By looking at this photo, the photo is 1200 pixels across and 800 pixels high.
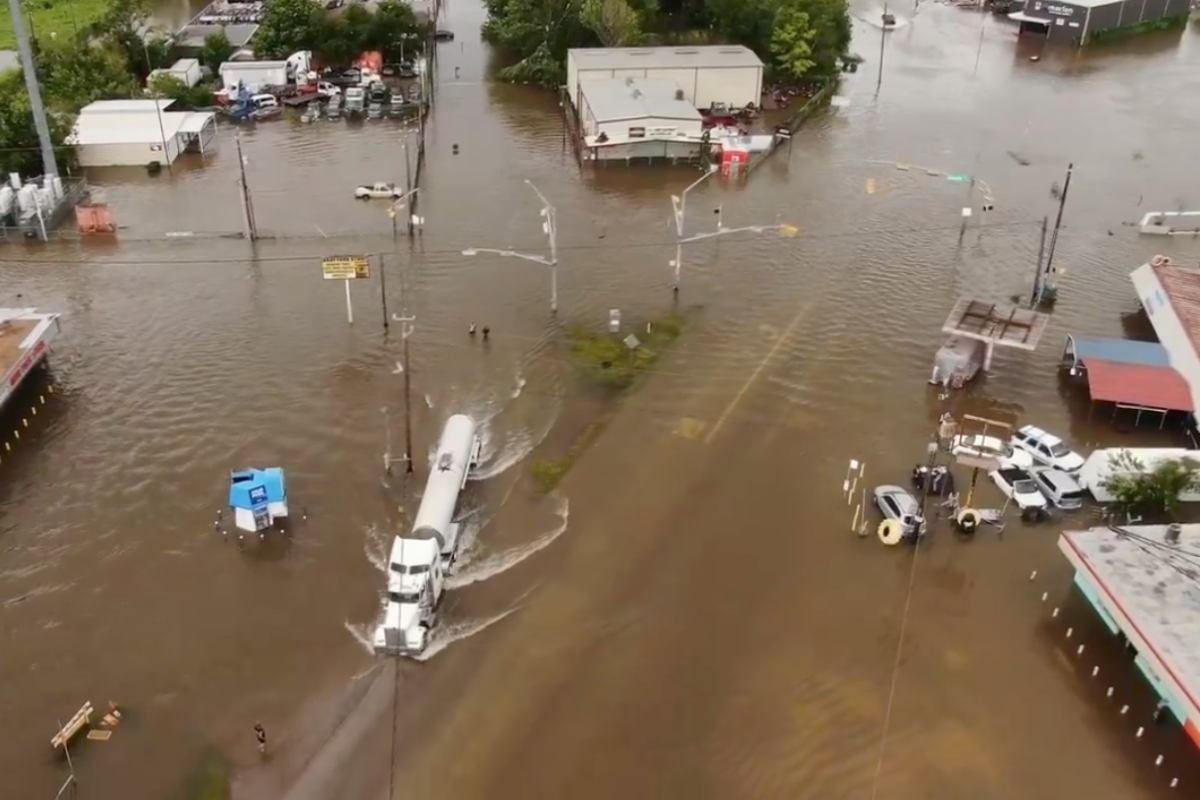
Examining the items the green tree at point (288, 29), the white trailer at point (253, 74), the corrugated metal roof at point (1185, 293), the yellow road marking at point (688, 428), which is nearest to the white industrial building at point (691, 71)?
the white trailer at point (253, 74)

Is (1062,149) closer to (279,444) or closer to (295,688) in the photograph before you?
(279,444)

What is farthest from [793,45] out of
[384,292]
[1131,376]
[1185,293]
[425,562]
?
[425,562]

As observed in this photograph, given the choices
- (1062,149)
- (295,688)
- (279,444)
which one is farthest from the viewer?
(1062,149)

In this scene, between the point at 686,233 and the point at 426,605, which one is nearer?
A: the point at 426,605

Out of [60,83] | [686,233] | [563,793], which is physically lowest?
[563,793]

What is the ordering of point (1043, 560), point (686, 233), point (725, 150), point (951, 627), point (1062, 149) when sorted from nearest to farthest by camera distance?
point (951, 627)
point (1043, 560)
point (686, 233)
point (725, 150)
point (1062, 149)

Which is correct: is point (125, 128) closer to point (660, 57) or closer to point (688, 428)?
point (660, 57)

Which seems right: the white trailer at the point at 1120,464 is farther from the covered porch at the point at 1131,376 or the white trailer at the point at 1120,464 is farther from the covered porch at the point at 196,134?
the covered porch at the point at 196,134

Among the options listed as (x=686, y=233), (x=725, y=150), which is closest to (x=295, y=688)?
(x=686, y=233)
